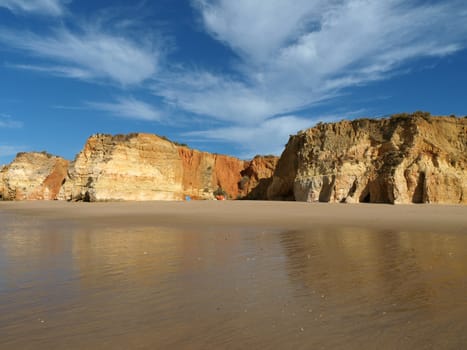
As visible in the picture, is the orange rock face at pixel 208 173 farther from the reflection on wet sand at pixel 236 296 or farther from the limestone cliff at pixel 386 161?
the reflection on wet sand at pixel 236 296

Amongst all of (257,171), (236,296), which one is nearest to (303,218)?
(236,296)

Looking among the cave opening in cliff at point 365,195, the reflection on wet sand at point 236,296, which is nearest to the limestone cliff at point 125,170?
the cave opening in cliff at point 365,195

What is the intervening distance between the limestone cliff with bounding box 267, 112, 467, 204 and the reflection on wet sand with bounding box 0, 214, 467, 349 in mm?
16011

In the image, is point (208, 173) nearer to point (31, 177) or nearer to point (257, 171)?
point (257, 171)

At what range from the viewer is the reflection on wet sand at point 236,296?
240 centimetres

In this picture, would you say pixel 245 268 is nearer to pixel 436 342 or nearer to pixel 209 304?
pixel 209 304

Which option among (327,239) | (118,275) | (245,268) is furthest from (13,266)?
(327,239)

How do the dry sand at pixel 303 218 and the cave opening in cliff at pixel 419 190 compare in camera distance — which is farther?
the cave opening in cliff at pixel 419 190

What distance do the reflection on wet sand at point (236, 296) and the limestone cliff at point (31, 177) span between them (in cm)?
3651

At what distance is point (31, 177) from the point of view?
128 ft

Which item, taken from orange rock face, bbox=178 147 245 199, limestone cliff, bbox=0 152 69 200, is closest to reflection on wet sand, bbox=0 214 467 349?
orange rock face, bbox=178 147 245 199

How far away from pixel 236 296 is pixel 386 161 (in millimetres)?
21419

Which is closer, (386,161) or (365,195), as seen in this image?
(386,161)

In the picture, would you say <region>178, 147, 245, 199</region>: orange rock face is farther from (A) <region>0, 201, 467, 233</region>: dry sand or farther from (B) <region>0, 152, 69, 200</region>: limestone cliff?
(A) <region>0, 201, 467, 233</region>: dry sand
